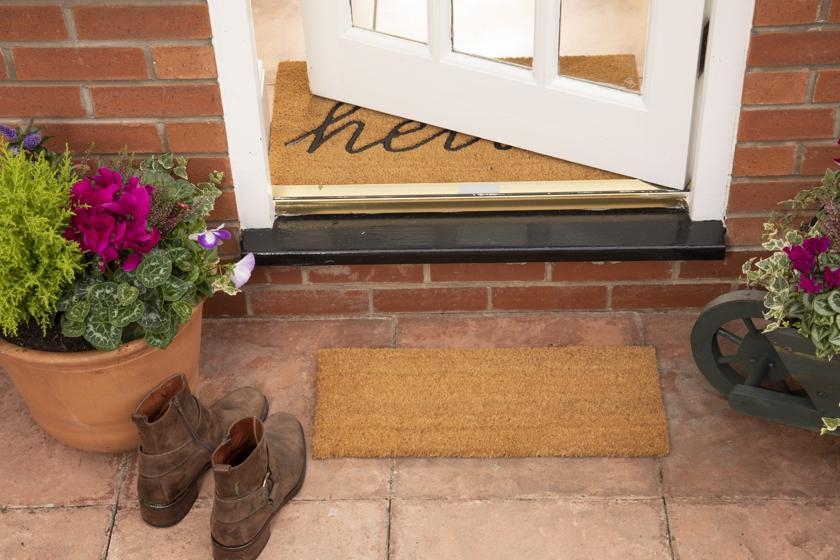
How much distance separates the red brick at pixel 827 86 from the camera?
2.11 metres

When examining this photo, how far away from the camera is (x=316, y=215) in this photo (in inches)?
97.8

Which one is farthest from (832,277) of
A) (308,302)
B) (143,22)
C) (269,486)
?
(143,22)

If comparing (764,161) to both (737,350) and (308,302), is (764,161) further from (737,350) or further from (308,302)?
(308,302)

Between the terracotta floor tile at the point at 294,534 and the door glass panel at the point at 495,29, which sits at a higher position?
the door glass panel at the point at 495,29

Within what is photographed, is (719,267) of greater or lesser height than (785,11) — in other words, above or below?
below

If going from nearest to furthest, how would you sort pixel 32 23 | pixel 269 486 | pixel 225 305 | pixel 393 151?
pixel 269 486
pixel 32 23
pixel 225 305
pixel 393 151

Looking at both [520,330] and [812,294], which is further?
[520,330]

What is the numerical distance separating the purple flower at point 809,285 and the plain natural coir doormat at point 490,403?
464 millimetres

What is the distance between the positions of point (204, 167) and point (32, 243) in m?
0.52

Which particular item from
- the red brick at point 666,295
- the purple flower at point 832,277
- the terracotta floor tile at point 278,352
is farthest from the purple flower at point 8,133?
the purple flower at point 832,277

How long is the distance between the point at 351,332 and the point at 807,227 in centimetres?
105

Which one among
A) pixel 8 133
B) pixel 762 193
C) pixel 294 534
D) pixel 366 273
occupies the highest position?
pixel 8 133

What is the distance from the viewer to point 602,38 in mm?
2396

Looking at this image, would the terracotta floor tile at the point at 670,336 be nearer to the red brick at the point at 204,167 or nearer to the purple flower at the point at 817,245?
the purple flower at the point at 817,245
